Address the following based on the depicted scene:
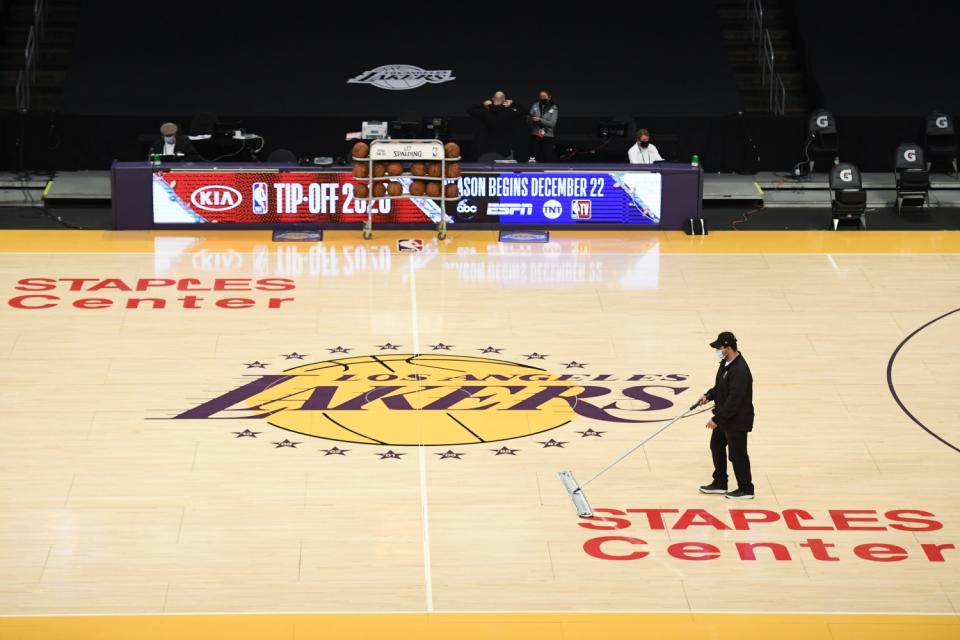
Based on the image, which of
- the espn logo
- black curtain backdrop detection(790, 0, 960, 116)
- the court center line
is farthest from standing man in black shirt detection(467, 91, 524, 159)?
the court center line

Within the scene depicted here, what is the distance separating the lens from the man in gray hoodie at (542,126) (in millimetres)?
29750

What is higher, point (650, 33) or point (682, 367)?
point (650, 33)

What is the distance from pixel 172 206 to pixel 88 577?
45.2 feet

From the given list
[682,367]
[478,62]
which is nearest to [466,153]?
[478,62]

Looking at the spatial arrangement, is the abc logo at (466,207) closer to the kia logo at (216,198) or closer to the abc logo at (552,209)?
the abc logo at (552,209)

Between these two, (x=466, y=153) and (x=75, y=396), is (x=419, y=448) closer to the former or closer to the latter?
(x=75, y=396)

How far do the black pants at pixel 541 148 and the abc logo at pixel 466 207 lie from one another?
311 centimetres

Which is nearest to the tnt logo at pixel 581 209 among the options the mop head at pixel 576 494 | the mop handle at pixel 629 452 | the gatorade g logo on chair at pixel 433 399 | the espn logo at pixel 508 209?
the espn logo at pixel 508 209

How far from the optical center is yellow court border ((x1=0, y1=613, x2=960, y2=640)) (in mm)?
12594

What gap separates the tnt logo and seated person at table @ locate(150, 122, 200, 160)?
21.5 feet

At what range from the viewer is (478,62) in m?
33.2

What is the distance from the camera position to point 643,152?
28.3 m

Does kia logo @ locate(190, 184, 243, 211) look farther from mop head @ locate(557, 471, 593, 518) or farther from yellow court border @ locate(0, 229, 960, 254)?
mop head @ locate(557, 471, 593, 518)

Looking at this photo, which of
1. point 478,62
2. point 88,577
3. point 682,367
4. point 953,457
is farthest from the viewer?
point 478,62
